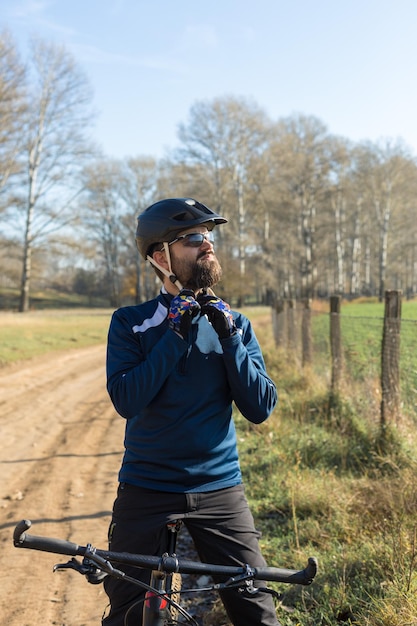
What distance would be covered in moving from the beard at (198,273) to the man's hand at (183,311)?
0.23m

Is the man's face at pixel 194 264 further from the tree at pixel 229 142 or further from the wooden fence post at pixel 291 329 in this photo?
the tree at pixel 229 142

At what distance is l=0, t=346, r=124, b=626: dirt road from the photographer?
4.20 metres

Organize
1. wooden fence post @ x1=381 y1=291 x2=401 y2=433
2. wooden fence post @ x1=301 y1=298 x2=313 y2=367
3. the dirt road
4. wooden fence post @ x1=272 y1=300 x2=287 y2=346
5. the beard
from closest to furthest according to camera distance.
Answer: the beard < the dirt road < wooden fence post @ x1=381 y1=291 x2=401 y2=433 < wooden fence post @ x1=301 y1=298 x2=313 y2=367 < wooden fence post @ x1=272 y1=300 x2=287 y2=346

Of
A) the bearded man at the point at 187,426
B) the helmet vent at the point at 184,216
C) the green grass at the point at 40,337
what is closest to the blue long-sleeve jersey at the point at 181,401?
the bearded man at the point at 187,426

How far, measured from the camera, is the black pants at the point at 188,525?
8.01ft

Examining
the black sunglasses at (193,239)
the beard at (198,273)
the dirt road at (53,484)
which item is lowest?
the dirt road at (53,484)

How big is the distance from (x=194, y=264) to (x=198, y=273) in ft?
0.17

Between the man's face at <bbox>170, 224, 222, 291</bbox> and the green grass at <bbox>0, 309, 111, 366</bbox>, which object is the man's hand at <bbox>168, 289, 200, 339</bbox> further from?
the green grass at <bbox>0, 309, 111, 366</bbox>

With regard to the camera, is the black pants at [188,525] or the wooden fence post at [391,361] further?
the wooden fence post at [391,361]

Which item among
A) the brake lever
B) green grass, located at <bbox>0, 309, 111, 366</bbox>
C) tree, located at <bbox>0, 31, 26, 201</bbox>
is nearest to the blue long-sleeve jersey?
the brake lever

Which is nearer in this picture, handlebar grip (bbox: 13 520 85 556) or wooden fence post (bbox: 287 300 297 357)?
handlebar grip (bbox: 13 520 85 556)

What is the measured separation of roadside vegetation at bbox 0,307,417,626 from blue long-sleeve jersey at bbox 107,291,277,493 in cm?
131

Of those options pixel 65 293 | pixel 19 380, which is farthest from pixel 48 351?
pixel 65 293

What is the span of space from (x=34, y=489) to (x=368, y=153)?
4560 cm
